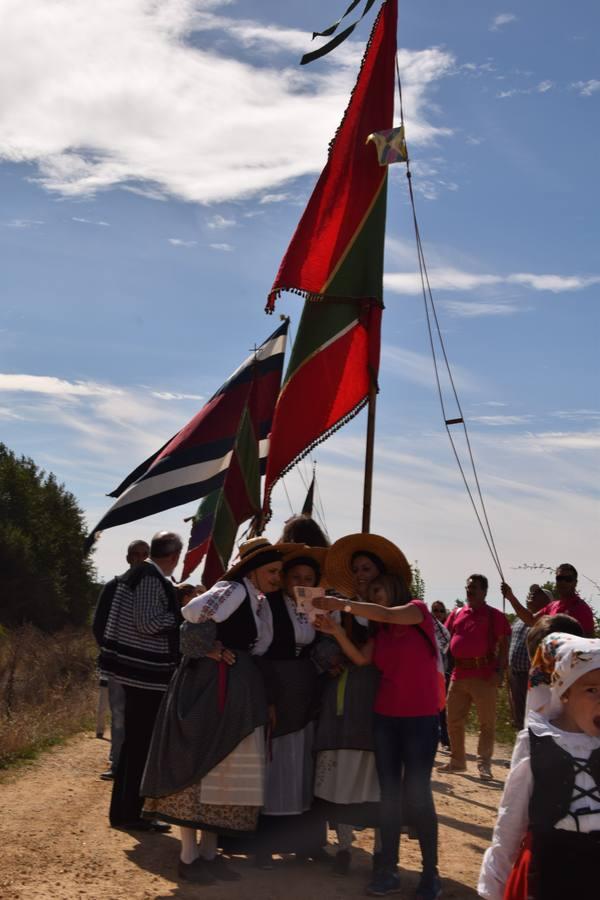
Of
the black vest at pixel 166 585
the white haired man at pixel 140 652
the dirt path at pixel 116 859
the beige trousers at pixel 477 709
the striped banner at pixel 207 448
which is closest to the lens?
the dirt path at pixel 116 859

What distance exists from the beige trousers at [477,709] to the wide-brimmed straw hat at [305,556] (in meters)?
5.51

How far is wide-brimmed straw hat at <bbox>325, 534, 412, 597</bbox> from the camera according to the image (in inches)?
270

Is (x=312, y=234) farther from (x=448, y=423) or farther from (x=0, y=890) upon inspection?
(x=0, y=890)

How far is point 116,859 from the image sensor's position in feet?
22.6

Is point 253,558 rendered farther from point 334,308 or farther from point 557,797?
point 557,797

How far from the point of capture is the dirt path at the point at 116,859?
620 centimetres

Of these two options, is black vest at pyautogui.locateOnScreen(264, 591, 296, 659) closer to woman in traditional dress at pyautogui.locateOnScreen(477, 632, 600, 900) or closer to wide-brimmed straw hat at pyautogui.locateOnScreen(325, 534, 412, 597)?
wide-brimmed straw hat at pyautogui.locateOnScreen(325, 534, 412, 597)

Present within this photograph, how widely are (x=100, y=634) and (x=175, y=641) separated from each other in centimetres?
56

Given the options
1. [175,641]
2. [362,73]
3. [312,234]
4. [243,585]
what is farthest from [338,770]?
[362,73]

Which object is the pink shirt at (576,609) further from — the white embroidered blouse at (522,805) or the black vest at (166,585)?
the white embroidered blouse at (522,805)

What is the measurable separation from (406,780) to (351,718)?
51 centimetres

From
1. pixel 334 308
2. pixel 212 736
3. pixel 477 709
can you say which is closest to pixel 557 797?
pixel 212 736

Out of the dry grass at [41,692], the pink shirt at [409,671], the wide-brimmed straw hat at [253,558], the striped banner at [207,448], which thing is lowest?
the dry grass at [41,692]

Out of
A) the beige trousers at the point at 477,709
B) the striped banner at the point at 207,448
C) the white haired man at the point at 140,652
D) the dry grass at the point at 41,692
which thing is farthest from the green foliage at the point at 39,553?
the white haired man at the point at 140,652
